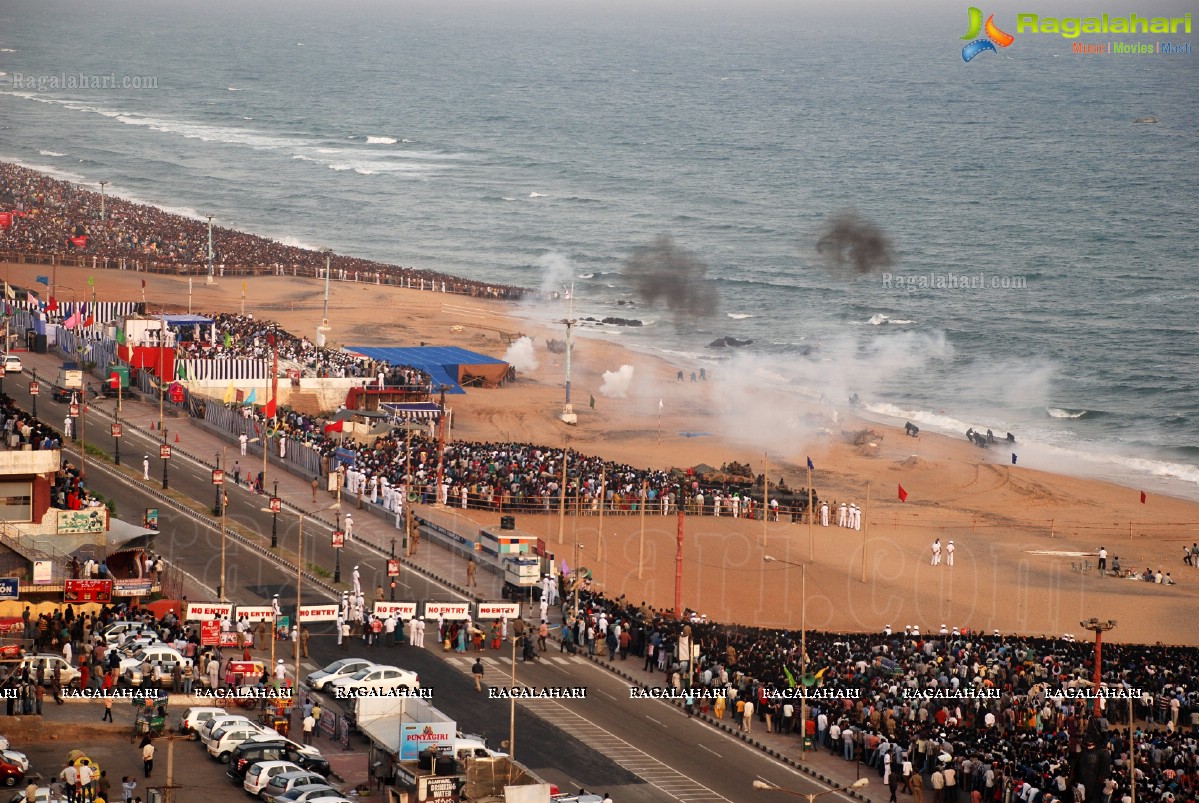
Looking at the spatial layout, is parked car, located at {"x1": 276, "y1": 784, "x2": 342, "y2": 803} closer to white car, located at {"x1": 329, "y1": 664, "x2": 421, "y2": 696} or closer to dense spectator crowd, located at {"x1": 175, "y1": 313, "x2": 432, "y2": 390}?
white car, located at {"x1": 329, "y1": 664, "x2": 421, "y2": 696}

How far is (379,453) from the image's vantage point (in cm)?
6725

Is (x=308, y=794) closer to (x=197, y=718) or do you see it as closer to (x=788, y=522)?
(x=197, y=718)

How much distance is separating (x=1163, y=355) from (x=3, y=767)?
9661 centimetres

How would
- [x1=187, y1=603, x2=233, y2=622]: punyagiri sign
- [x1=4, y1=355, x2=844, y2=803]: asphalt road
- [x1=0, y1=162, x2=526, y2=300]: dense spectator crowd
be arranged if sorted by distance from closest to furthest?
1. [x1=4, y1=355, x2=844, y2=803]: asphalt road
2. [x1=187, y1=603, x2=233, y2=622]: punyagiri sign
3. [x1=0, y1=162, x2=526, y2=300]: dense spectator crowd

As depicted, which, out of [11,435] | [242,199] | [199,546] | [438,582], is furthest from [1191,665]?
[242,199]

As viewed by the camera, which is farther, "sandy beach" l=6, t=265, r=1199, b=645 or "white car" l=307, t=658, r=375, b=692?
"sandy beach" l=6, t=265, r=1199, b=645

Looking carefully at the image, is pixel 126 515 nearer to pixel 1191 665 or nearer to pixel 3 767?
pixel 3 767

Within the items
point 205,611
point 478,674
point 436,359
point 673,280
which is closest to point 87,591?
point 205,611

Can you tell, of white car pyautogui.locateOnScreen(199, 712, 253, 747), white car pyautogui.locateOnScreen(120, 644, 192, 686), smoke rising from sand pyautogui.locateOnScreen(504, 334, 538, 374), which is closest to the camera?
white car pyautogui.locateOnScreen(199, 712, 253, 747)

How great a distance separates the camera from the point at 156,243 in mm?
118625

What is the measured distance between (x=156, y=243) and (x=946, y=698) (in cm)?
8403

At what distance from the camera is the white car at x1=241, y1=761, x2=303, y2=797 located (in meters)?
35.7

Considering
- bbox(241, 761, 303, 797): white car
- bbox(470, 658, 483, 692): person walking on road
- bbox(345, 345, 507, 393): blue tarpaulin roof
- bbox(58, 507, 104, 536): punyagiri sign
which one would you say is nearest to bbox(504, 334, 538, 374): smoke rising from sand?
bbox(345, 345, 507, 393): blue tarpaulin roof

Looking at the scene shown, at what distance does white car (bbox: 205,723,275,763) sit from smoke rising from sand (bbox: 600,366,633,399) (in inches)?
2144
